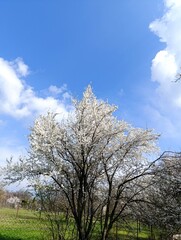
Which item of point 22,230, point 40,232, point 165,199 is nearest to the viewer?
point 165,199

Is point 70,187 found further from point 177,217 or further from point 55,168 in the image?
point 177,217

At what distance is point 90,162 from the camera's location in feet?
50.6

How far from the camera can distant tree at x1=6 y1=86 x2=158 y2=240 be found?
15094mm

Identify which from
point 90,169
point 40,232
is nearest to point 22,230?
point 40,232

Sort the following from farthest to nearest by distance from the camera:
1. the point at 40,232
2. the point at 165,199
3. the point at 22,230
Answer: the point at 22,230 → the point at 40,232 → the point at 165,199

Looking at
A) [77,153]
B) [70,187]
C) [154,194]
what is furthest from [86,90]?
[154,194]

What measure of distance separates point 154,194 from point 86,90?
223 inches

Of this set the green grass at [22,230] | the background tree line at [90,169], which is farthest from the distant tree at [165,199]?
the green grass at [22,230]

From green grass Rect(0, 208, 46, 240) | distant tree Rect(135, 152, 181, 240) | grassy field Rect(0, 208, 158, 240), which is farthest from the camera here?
green grass Rect(0, 208, 46, 240)

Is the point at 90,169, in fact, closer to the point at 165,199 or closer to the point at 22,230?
the point at 165,199

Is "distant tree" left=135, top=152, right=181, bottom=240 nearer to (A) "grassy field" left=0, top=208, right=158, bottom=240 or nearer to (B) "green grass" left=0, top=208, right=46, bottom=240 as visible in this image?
(A) "grassy field" left=0, top=208, right=158, bottom=240

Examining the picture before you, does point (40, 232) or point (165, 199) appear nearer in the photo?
point (165, 199)

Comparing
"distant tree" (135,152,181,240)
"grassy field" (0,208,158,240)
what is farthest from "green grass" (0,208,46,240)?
"distant tree" (135,152,181,240)

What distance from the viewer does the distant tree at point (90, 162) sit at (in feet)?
49.5
